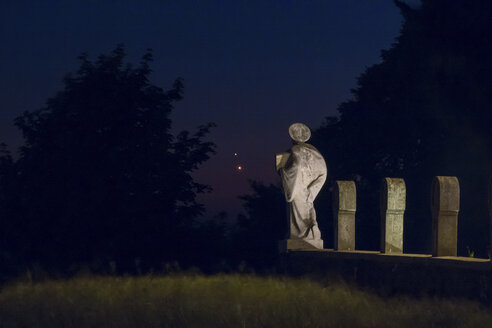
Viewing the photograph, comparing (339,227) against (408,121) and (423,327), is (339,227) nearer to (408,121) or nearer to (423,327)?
(423,327)

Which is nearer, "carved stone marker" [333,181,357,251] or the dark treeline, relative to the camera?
"carved stone marker" [333,181,357,251]

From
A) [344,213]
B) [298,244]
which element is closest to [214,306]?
[344,213]

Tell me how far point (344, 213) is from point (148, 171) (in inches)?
230

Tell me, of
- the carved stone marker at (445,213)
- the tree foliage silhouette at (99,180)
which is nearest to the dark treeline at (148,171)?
the tree foliage silhouette at (99,180)

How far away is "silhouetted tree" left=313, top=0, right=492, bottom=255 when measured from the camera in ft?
71.1

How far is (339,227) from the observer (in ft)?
46.8


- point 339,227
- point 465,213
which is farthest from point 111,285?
point 465,213

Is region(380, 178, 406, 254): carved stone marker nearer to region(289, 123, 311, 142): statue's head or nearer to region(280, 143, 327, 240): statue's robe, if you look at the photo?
region(280, 143, 327, 240): statue's robe

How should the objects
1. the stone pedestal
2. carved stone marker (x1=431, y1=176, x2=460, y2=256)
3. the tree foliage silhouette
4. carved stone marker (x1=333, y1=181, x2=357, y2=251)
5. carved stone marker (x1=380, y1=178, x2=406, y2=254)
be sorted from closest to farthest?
carved stone marker (x1=431, y1=176, x2=460, y2=256)
carved stone marker (x1=380, y1=178, x2=406, y2=254)
carved stone marker (x1=333, y1=181, x2=357, y2=251)
the stone pedestal
the tree foliage silhouette

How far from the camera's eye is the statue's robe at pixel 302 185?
14758 mm

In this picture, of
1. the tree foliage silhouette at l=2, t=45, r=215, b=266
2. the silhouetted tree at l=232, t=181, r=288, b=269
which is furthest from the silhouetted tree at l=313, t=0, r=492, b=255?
the tree foliage silhouette at l=2, t=45, r=215, b=266

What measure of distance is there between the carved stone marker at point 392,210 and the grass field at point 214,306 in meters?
1.27

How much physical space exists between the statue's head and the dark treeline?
2945 millimetres

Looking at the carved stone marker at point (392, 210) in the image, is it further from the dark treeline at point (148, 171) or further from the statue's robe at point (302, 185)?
the dark treeline at point (148, 171)
